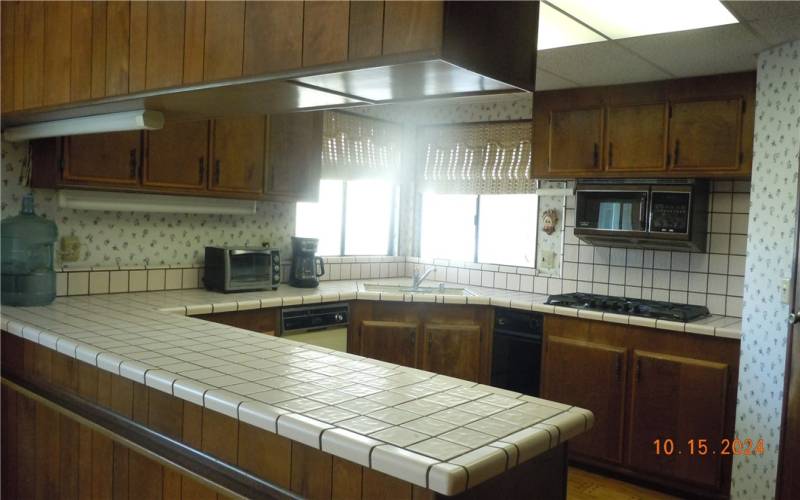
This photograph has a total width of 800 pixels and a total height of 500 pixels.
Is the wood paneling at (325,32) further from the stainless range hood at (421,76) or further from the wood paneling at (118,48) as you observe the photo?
the wood paneling at (118,48)

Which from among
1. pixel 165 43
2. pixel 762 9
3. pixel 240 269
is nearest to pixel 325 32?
pixel 165 43

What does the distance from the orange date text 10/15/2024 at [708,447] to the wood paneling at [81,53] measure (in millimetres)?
3202

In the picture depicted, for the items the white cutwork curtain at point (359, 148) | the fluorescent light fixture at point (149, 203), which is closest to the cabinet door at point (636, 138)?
the white cutwork curtain at point (359, 148)

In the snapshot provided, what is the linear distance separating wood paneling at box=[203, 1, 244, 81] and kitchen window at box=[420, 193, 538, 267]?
3.27 m

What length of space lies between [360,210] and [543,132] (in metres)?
1.56

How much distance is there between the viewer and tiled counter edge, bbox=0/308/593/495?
4.10 ft

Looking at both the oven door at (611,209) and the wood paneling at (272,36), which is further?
the oven door at (611,209)

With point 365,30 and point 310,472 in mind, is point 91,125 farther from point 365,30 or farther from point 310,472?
point 310,472

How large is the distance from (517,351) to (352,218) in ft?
5.53

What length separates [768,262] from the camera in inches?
123

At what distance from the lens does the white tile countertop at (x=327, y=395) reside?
4.38ft

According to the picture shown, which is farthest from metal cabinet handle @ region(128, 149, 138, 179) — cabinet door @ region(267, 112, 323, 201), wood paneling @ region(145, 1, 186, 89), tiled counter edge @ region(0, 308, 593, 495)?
tiled counter edge @ region(0, 308, 593, 495)

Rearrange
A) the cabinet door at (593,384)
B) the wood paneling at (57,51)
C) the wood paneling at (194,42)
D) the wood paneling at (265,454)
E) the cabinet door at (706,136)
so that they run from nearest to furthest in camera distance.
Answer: the wood paneling at (265,454) → the wood paneling at (194,42) → the wood paneling at (57,51) → the cabinet door at (706,136) → the cabinet door at (593,384)

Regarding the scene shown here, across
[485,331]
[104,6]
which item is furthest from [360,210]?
[104,6]
